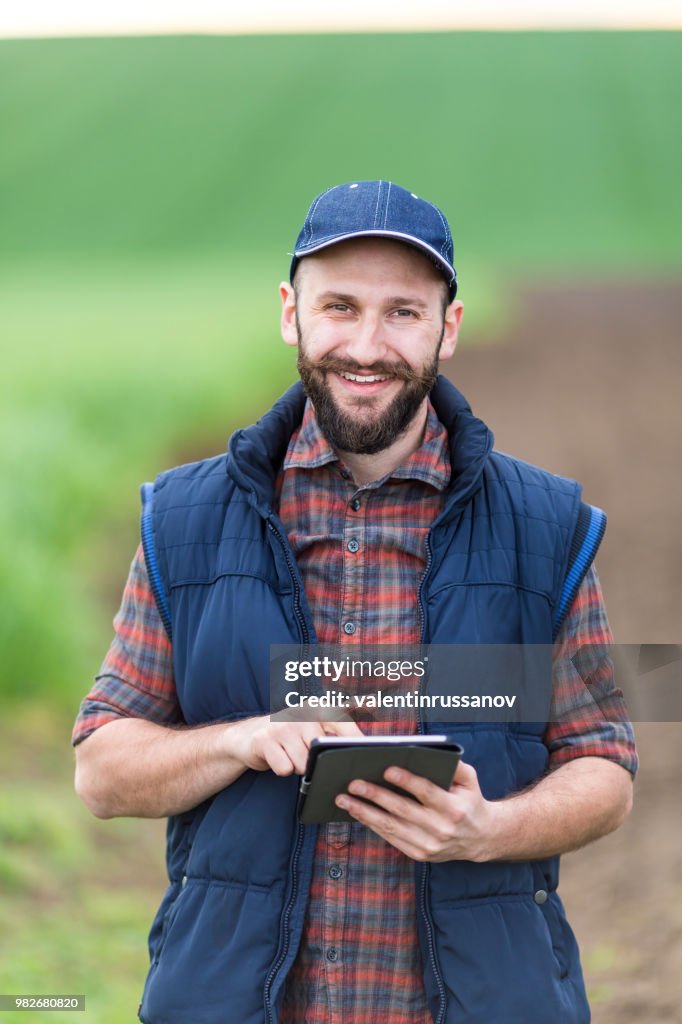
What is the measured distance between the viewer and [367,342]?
1.94 m

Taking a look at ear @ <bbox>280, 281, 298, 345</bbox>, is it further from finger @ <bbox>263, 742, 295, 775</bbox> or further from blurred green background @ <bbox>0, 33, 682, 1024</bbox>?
blurred green background @ <bbox>0, 33, 682, 1024</bbox>

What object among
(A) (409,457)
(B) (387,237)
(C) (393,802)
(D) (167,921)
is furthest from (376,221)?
(D) (167,921)

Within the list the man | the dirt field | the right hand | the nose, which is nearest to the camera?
the right hand

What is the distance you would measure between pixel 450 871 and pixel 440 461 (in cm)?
65

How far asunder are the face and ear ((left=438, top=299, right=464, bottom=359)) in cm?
4

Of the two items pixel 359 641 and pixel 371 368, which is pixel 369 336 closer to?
pixel 371 368

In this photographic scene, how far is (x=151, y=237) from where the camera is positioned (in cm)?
1319

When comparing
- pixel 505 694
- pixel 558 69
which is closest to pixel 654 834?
pixel 505 694

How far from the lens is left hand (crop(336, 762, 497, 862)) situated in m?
1.72

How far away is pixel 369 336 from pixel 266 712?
23.3 inches

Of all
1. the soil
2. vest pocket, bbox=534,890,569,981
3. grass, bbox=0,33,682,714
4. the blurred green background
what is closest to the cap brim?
vest pocket, bbox=534,890,569,981

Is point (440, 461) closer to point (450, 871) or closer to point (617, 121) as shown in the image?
point (450, 871)

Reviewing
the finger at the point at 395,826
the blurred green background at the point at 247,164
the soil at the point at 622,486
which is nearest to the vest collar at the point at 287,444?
the finger at the point at 395,826

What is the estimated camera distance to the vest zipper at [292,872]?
1804 mm
